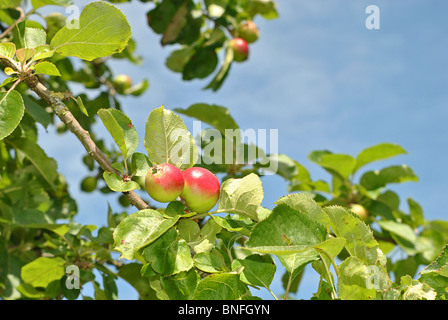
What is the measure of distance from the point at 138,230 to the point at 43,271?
116 cm

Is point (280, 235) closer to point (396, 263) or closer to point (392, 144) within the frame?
point (392, 144)

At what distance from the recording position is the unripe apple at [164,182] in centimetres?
102

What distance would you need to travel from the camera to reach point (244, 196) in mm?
1027

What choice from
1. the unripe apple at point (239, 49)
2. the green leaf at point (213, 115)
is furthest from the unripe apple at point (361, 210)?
the unripe apple at point (239, 49)

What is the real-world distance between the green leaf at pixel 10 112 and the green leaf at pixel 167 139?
13.2 inches

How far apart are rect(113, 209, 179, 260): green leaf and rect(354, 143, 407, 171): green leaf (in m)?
1.84

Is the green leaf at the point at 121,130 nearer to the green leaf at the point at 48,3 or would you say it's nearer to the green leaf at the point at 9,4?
the green leaf at the point at 48,3

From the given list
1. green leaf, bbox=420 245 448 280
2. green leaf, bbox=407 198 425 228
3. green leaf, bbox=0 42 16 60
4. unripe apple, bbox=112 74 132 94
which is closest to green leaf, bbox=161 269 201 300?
green leaf, bbox=420 245 448 280

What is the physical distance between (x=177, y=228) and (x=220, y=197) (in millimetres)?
129

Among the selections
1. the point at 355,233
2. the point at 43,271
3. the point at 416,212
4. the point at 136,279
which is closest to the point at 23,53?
the point at 355,233

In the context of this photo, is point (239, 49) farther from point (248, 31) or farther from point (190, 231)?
point (190, 231)

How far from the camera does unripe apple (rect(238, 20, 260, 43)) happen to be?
2941mm

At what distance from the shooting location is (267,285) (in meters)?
0.95
